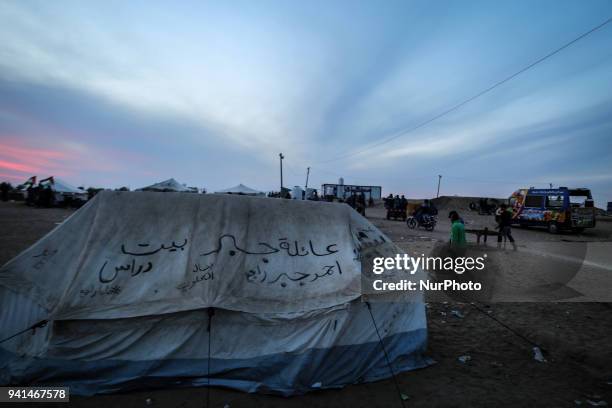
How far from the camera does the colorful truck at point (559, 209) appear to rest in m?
18.2

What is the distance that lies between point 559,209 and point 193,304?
22.2 m

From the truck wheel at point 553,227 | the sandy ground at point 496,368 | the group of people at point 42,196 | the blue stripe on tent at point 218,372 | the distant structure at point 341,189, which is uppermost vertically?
the distant structure at point 341,189

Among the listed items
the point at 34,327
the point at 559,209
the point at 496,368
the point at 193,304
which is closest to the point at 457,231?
the point at 496,368

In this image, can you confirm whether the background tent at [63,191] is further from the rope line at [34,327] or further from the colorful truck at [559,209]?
the colorful truck at [559,209]

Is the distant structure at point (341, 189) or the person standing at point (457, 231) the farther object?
the distant structure at point (341, 189)

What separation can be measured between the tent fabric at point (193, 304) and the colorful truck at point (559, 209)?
63.4ft

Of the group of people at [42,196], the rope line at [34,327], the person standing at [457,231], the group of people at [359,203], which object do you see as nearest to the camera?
the rope line at [34,327]

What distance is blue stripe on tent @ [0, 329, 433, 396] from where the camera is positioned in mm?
3414

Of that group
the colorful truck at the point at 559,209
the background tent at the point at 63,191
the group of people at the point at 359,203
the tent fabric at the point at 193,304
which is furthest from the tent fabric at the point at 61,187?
the colorful truck at the point at 559,209

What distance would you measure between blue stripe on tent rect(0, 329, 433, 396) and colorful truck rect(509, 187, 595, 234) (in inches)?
794

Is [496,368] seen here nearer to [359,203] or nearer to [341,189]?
[359,203]

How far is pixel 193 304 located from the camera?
355cm

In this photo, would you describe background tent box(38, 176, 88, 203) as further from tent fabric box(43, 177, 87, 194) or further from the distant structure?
the distant structure

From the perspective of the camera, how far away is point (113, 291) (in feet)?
11.9
